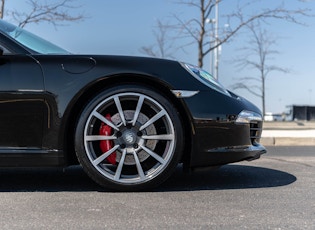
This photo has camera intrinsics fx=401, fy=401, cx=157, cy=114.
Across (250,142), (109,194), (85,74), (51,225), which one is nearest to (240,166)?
(250,142)

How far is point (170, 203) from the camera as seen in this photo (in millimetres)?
2914

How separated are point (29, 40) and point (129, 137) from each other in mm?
1349

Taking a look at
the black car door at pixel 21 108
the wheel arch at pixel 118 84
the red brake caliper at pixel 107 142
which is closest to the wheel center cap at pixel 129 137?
the red brake caliper at pixel 107 142

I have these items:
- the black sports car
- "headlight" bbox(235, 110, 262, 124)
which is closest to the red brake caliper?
the black sports car

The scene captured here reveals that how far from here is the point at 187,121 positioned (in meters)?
3.23

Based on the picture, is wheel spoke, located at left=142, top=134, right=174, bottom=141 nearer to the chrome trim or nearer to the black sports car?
the black sports car

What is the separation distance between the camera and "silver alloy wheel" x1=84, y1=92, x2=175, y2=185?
125 inches

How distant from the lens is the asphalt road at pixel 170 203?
2467 millimetres

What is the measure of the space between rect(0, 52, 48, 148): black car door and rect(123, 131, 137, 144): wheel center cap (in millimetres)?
641

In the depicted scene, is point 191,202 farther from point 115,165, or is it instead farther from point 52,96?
point 52,96

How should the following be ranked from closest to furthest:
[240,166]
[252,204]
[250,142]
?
[252,204], [250,142], [240,166]

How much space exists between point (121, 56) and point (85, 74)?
0.33 meters

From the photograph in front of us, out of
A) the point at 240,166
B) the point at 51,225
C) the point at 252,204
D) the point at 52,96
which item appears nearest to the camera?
the point at 51,225

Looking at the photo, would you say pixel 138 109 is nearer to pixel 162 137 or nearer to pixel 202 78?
pixel 162 137
